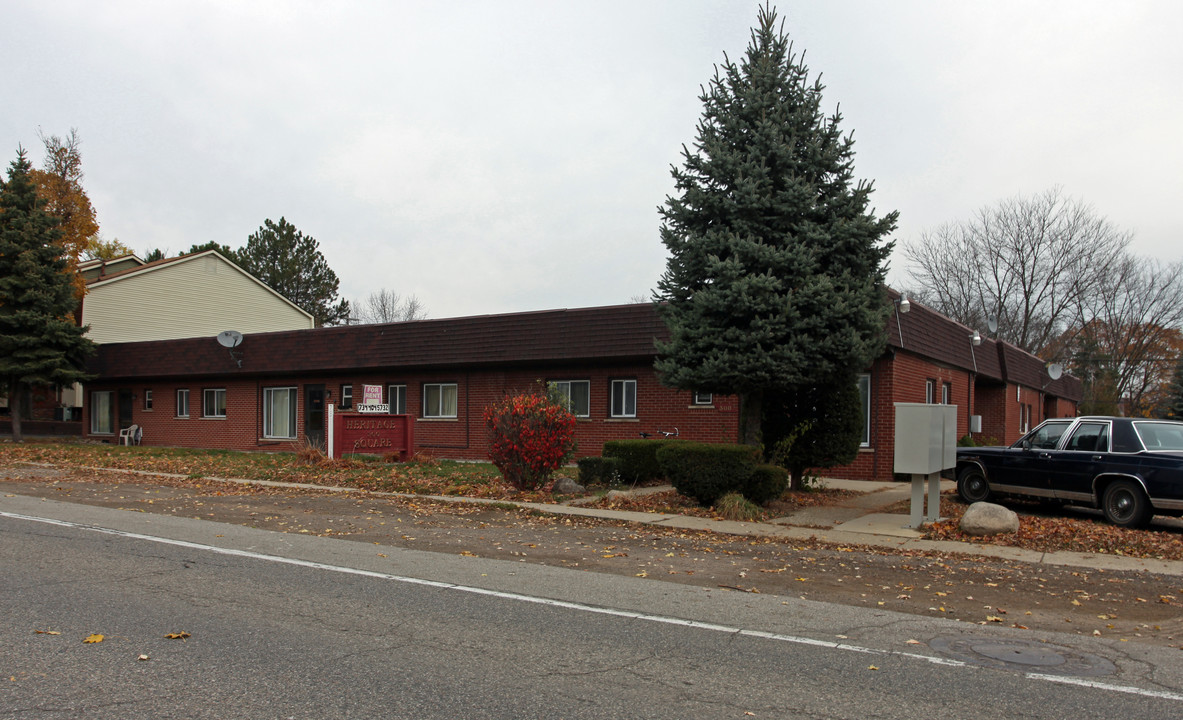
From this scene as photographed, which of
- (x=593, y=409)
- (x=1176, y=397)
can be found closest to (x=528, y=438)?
(x=593, y=409)

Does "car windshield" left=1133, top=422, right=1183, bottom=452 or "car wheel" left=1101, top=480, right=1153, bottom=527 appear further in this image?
"car windshield" left=1133, top=422, right=1183, bottom=452

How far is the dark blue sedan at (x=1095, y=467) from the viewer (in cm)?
1190

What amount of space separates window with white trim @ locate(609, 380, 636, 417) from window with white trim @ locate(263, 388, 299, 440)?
12.4 metres

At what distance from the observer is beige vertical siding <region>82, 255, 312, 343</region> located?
39344mm

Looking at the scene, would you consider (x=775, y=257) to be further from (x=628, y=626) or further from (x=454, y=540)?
(x=628, y=626)

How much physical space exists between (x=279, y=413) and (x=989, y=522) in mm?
24564

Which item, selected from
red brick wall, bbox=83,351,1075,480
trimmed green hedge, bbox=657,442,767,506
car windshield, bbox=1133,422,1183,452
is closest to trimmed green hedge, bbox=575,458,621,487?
trimmed green hedge, bbox=657,442,767,506

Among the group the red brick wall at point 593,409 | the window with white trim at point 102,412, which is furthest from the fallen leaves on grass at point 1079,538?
the window with white trim at point 102,412

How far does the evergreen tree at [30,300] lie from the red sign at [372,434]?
16.6 m

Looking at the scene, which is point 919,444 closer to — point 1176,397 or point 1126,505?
point 1126,505

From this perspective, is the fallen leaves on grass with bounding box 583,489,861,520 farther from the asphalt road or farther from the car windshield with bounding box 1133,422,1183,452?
the asphalt road

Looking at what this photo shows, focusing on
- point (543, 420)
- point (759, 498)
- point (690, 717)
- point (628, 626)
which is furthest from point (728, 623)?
point (543, 420)

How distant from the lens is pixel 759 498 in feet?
45.1

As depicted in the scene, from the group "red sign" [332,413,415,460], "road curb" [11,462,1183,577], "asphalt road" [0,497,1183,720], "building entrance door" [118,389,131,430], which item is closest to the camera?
"asphalt road" [0,497,1183,720]
